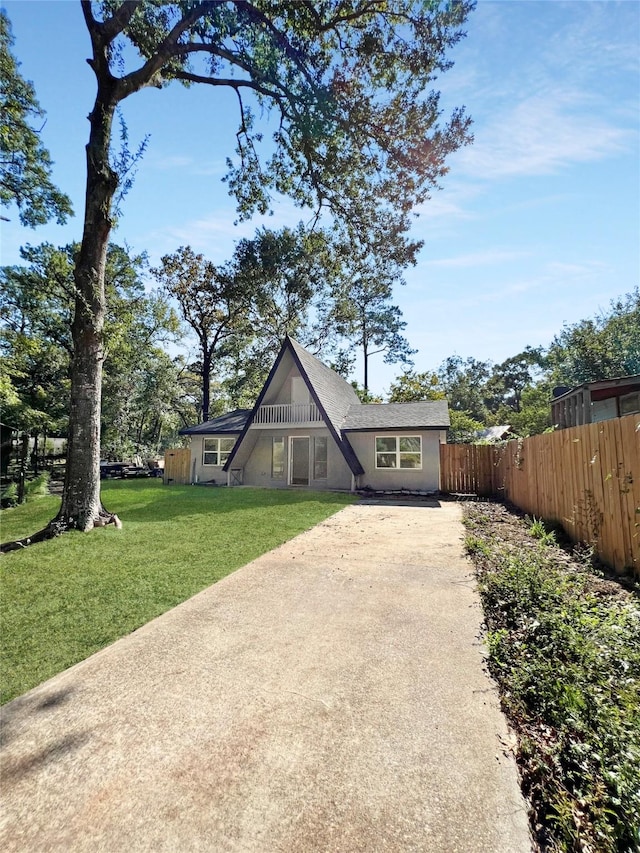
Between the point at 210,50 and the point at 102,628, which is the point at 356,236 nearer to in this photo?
the point at 210,50

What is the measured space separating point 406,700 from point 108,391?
2723 cm

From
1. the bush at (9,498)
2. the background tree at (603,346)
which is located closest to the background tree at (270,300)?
the bush at (9,498)

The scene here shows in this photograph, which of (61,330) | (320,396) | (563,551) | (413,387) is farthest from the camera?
(413,387)

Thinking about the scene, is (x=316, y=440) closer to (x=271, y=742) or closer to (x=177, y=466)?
(x=177, y=466)

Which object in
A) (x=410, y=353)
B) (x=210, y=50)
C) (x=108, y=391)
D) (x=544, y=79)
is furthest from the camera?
(x=410, y=353)

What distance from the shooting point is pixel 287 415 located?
17047 millimetres

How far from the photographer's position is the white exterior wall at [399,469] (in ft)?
50.3

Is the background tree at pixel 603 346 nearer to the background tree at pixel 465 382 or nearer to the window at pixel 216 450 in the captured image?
the background tree at pixel 465 382

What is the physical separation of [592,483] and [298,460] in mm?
13038

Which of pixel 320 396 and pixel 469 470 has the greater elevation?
pixel 320 396

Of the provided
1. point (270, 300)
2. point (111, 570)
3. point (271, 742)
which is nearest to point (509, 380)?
point (270, 300)

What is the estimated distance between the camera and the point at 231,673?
3.06 metres

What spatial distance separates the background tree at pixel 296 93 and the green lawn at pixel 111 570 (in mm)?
1619

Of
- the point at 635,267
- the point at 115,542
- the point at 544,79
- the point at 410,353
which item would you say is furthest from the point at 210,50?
the point at 410,353
